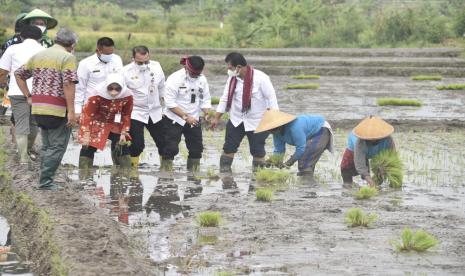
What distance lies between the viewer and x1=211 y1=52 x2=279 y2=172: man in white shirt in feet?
36.8

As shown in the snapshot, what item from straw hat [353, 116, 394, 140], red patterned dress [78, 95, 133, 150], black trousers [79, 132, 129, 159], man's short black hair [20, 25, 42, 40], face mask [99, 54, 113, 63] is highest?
man's short black hair [20, 25, 42, 40]

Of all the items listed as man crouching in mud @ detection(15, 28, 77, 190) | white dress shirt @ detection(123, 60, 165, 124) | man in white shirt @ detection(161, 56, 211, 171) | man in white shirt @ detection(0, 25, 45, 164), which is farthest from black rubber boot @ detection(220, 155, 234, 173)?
man crouching in mud @ detection(15, 28, 77, 190)

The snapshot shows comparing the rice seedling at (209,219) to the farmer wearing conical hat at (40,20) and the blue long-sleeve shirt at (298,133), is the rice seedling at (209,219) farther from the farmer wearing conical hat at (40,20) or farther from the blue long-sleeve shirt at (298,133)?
the farmer wearing conical hat at (40,20)

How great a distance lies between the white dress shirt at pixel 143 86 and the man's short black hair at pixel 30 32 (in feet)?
3.48

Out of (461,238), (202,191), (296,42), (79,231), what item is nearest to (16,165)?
(202,191)

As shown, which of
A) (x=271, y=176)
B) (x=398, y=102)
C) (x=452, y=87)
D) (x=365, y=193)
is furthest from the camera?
(x=452, y=87)

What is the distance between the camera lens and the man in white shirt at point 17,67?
10508mm

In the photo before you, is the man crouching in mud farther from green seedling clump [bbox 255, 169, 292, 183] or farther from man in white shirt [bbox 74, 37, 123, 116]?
green seedling clump [bbox 255, 169, 292, 183]

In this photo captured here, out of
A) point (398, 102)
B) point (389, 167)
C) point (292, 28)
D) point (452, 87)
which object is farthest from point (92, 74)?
point (292, 28)

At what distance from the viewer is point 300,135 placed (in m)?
10.6

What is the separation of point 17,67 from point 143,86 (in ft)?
4.88

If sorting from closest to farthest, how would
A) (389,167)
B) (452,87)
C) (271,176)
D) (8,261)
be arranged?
1. (8,261)
2. (389,167)
3. (271,176)
4. (452,87)

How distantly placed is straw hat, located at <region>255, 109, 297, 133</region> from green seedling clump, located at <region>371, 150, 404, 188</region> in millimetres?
1043

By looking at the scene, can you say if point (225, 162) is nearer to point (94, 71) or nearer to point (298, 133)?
point (298, 133)
